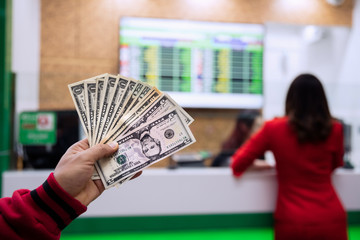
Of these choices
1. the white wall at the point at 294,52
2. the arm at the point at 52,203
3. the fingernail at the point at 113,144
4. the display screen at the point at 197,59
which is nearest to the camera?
the arm at the point at 52,203

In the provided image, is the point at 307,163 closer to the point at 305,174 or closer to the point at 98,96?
the point at 305,174

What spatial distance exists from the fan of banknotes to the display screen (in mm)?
2681

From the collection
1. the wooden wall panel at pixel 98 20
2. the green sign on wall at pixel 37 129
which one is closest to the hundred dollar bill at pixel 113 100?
the green sign on wall at pixel 37 129

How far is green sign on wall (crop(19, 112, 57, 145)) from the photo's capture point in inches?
78.2

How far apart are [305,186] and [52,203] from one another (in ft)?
4.00

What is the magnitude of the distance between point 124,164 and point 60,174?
6.2 inches

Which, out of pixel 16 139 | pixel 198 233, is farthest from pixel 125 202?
pixel 16 139

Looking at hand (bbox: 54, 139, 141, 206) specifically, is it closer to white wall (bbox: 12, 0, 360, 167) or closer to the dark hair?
the dark hair

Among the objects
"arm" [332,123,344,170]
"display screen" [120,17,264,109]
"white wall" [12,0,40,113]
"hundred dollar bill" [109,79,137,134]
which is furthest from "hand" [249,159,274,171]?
"white wall" [12,0,40,113]

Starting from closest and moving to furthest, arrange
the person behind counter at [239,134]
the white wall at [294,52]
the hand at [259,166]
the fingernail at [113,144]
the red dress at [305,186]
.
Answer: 1. the fingernail at [113,144]
2. the red dress at [305,186]
3. the hand at [259,166]
4. the person behind counter at [239,134]
5. the white wall at [294,52]

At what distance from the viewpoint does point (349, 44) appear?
408 cm

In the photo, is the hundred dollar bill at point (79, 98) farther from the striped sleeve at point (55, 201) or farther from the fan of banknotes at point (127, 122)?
the striped sleeve at point (55, 201)

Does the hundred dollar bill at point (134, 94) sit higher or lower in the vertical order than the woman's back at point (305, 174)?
higher

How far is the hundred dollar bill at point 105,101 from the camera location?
0.81m
